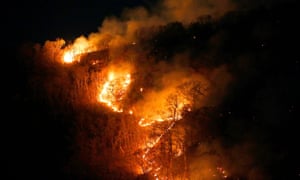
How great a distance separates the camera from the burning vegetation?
30.8ft

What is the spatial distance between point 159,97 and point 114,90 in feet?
4.99

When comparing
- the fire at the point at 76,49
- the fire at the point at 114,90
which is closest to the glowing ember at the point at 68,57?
the fire at the point at 76,49

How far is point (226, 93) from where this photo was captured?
35.7 ft

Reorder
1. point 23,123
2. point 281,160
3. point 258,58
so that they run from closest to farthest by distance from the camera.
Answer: point 281,160, point 23,123, point 258,58

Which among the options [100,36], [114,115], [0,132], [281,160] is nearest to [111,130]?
[114,115]

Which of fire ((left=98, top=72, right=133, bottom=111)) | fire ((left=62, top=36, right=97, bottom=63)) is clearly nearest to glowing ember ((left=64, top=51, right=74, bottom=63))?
fire ((left=62, top=36, right=97, bottom=63))

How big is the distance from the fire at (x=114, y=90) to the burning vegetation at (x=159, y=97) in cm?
3

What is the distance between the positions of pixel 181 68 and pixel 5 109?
167 inches

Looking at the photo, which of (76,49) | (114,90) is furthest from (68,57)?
(114,90)

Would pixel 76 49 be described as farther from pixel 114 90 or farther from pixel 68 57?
pixel 114 90

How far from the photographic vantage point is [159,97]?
11.2 meters

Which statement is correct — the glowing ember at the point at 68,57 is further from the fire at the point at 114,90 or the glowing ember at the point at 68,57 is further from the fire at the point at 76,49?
the fire at the point at 114,90

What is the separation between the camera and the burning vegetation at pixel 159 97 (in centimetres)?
940

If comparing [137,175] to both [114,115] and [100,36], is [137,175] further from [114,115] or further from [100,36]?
[100,36]
